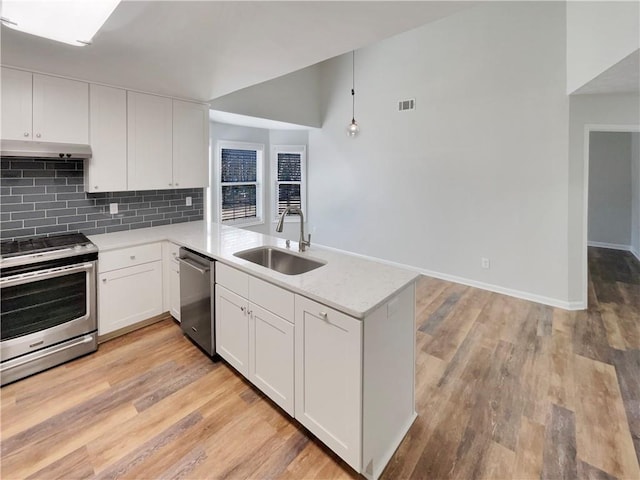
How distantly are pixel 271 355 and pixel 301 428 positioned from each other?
468 mm

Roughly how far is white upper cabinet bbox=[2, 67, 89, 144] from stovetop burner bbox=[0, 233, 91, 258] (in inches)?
32.5

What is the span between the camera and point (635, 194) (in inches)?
227

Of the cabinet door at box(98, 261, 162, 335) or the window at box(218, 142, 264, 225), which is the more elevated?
the window at box(218, 142, 264, 225)

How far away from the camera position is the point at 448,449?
5.83 ft

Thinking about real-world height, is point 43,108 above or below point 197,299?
above

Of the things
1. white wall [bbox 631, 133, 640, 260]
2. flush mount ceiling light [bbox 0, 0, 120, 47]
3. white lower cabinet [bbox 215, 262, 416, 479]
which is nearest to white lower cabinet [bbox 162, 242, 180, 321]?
white lower cabinet [bbox 215, 262, 416, 479]

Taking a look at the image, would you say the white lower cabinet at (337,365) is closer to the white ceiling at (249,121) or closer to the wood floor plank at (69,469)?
the wood floor plank at (69,469)

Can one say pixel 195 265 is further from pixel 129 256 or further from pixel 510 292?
pixel 510 292

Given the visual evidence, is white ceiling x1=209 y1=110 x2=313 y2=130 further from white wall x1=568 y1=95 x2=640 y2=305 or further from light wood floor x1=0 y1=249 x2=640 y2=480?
white wall x1=568 y1=95 x2=640 y2=305

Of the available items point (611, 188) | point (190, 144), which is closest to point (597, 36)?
point (190, 144)

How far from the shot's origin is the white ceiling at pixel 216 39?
1.59 meters

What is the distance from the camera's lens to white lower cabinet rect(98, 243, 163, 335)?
8.93 ft

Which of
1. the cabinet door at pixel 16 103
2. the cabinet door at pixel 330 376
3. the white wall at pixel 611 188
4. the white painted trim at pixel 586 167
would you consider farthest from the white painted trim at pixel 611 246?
the cabinet door at pixel 16 103

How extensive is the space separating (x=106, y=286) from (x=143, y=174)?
1.16 m
